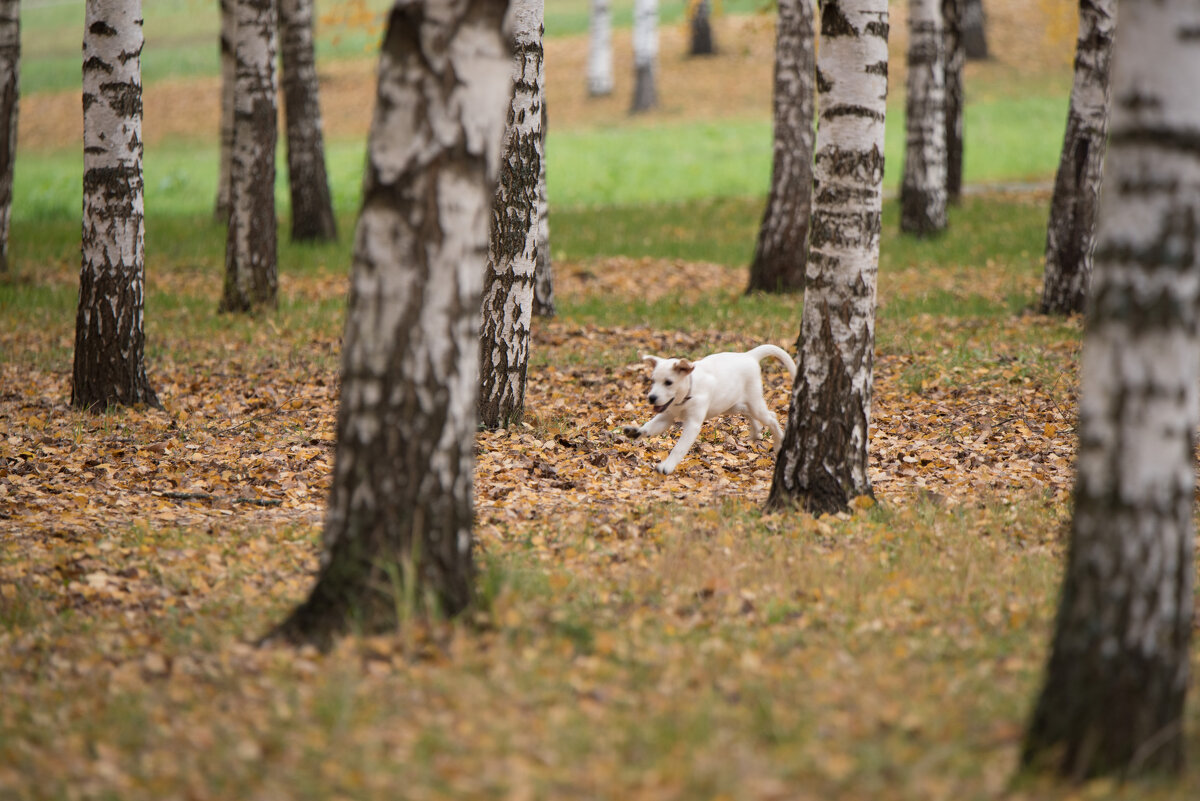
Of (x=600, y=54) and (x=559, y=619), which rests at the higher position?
(x=600, y=54)

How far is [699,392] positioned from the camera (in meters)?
7.03

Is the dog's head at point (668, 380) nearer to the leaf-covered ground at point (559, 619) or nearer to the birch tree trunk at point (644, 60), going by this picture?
the leaf-covered ground at point (559, 619)

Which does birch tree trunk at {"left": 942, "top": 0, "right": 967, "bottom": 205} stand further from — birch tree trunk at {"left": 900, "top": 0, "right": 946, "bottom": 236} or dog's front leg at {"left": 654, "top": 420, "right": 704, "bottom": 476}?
dog's front leg at {"left": 654, "top": 420, "right": 704, "bottom": 476}

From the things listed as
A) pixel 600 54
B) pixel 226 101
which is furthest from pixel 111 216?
pixel 600 54

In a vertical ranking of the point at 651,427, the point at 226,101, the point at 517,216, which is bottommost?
the point at 651,427

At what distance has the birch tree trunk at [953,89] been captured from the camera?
60.9ft

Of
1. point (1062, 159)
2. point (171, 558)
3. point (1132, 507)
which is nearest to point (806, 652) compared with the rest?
point (1132, 507)

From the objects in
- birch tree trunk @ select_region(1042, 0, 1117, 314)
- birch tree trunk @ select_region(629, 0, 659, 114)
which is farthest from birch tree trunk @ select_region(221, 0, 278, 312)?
birch tree trunk @ select_region(629, 0, 659, 114)

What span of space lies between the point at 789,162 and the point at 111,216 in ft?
26.7

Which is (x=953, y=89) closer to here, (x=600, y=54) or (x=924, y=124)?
(x=924, y=124)

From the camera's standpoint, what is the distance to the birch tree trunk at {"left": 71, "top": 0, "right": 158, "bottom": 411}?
8.40m

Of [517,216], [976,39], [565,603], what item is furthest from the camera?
[976,39]

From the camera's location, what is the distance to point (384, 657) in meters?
4.28

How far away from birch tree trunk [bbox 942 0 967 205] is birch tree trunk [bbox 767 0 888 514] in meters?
13.9
